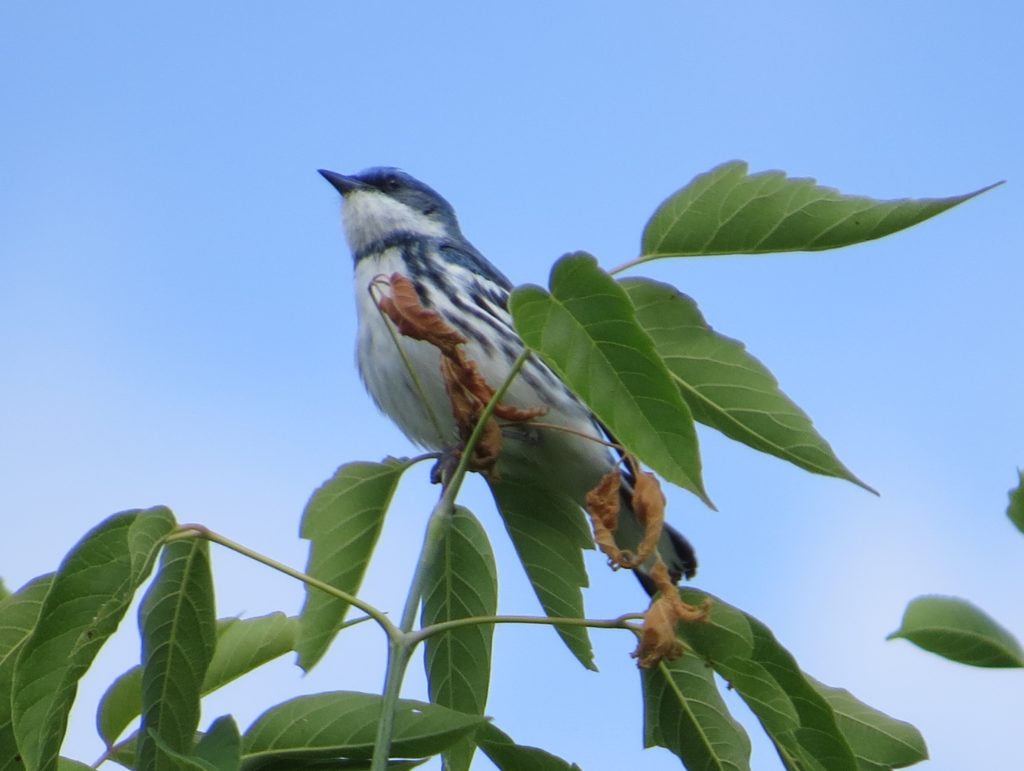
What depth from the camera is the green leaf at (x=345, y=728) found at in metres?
1.72

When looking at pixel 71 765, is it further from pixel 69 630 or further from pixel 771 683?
pixel 771 683

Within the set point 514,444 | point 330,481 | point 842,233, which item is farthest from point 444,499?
point 514,444

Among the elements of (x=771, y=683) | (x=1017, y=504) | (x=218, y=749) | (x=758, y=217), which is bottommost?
(x=218, y=749)

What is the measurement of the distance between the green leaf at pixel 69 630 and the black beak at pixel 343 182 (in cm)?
415

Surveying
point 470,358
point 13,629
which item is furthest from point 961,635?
point 470,358

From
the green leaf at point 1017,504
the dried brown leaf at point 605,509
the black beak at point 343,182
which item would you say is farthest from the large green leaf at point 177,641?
the black beak at point 343,182

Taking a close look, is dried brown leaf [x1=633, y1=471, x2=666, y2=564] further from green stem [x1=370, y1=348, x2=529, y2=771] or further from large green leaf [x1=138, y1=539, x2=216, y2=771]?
large green leaf [x1=138, y1=539, x2=216, y2=771]

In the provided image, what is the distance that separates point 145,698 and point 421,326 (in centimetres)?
68

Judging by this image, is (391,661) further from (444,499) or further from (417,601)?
(444,499)

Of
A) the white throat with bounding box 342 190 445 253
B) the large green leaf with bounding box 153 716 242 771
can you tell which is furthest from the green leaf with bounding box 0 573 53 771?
the white throat with bounding box 342 190 445 253

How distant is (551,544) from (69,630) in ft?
3.20

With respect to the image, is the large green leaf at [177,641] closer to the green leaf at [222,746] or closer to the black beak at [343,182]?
the green leaf at [222,746]

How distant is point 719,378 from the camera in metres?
1.83

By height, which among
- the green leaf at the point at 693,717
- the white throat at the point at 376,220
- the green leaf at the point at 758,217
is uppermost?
the white throat at the point at 376,220
